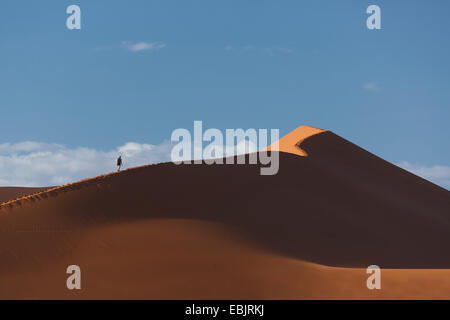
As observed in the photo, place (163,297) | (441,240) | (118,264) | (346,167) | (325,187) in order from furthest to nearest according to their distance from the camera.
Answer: (346,167)
(325,187)
(441,240)
(118,264)
(163,297)

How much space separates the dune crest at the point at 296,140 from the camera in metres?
33.9

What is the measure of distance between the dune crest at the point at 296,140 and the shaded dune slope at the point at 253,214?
5338mm

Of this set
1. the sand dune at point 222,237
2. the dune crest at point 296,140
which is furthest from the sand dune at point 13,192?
the sand dune at point 222,237

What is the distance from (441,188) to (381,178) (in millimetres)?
6005

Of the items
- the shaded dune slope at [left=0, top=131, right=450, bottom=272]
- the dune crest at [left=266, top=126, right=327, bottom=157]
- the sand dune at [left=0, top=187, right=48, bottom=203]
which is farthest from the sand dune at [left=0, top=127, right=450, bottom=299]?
the sand dune at [left=0, top=187, right=48, bottom=203]

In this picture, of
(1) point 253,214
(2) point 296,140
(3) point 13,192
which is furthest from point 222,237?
(3) point 13,192

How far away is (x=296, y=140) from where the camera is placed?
37.2 m

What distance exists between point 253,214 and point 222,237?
3111 millimetres

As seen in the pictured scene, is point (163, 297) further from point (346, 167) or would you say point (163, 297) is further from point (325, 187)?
point (346, 167)

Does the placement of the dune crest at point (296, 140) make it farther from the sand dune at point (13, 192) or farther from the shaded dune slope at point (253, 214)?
the sand dune at point (13, 192)

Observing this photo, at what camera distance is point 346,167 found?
33.9m
